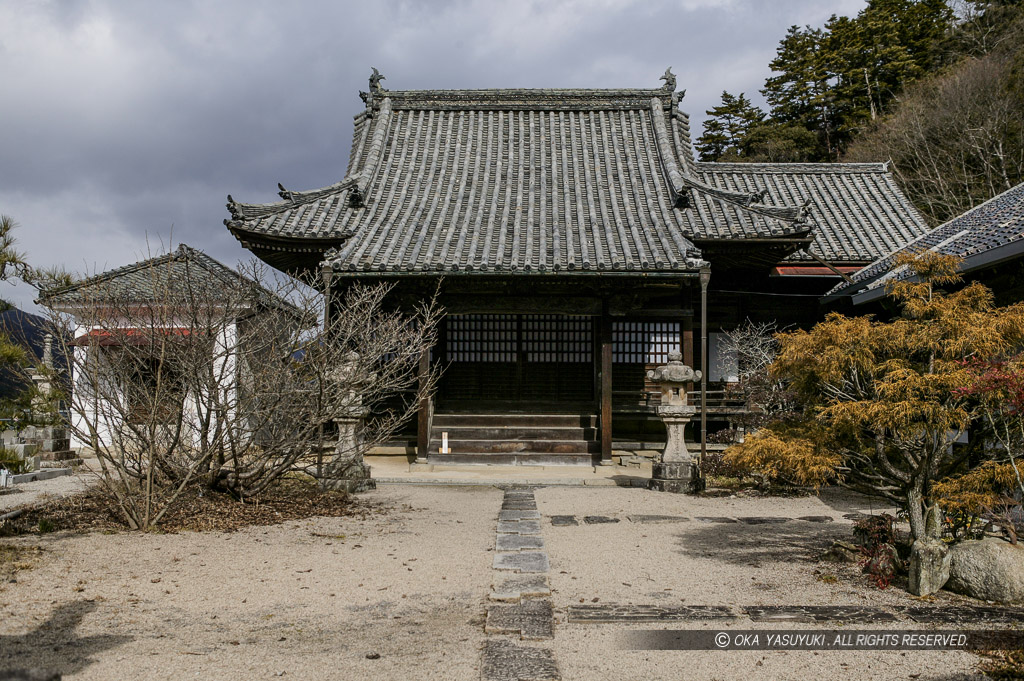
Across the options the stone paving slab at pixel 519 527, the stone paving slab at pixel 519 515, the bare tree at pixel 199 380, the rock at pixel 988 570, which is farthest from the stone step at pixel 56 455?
the rock at pixel 988 570

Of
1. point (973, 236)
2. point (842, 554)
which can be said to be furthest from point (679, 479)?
point (973, 236)

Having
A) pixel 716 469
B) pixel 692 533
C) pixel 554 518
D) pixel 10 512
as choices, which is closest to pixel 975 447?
pixel 692 533

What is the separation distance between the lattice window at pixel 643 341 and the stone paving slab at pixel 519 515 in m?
6.22

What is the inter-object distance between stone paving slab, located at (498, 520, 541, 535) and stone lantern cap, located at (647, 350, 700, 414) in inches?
138

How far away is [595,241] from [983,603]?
909 cm

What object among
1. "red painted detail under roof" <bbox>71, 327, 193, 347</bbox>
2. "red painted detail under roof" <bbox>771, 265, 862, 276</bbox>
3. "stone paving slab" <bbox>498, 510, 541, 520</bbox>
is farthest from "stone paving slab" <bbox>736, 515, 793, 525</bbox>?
"red painted detail under roof" <bbox>771, 265, 862, 276</bbox>

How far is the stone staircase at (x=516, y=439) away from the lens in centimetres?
1313

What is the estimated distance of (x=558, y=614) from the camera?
5.00 m

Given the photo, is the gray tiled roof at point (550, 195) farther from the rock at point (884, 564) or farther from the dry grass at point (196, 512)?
the rock at point (884, 564)

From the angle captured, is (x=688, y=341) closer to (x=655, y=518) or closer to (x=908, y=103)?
(x=655, y=518)

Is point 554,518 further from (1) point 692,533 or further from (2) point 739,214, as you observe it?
(2) point 739,214

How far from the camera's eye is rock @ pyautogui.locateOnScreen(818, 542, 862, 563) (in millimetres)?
6195

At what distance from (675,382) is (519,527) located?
13.6 ft

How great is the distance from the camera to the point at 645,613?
495cm
